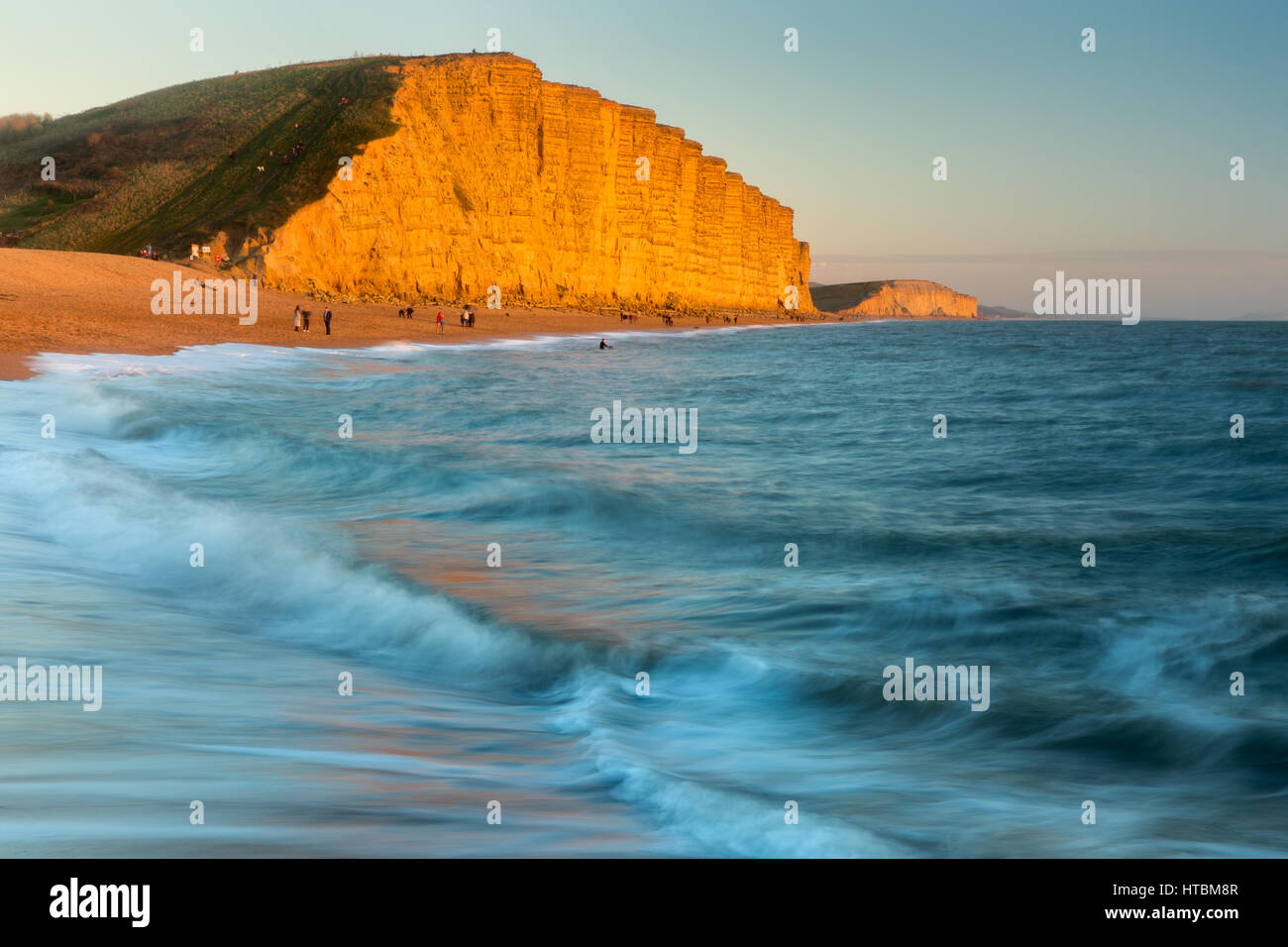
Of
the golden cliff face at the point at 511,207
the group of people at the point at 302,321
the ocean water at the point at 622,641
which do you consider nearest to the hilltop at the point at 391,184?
the golden cliff face at the point at 511,207

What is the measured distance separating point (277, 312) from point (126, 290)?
740 cm

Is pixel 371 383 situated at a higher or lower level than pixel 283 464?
higher

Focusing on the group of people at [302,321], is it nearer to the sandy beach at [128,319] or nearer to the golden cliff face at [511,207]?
the sandy beach at [128,319]

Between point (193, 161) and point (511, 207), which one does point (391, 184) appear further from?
point (193, 161)

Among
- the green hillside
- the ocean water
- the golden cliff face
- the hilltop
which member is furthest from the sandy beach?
the green hillside

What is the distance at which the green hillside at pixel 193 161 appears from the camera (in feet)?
215

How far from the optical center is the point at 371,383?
28.4 meters

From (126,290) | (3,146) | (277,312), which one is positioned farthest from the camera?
(3,146)

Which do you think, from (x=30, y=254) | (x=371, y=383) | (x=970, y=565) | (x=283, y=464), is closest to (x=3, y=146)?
(x=30, y=254)

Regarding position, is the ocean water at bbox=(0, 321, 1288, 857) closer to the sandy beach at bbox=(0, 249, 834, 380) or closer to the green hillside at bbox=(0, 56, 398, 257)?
the sandy beach at bbox=(0, 249, 834, 380)

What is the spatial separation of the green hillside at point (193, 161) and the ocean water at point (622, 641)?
51.6 m

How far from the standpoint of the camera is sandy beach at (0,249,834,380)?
28.0 m

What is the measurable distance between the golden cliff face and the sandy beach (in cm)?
730
